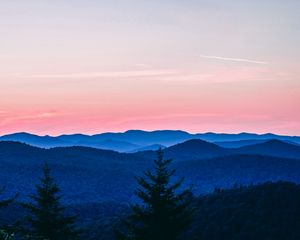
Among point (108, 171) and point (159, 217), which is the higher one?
point (159, 217)

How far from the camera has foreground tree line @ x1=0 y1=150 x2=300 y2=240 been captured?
1880cm

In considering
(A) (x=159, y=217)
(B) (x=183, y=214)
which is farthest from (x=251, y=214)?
(A) (x=159, y=217)

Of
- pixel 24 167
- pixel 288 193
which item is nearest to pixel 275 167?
pixel 24 167

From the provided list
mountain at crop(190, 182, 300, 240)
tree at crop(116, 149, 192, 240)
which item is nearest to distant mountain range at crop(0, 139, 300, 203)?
mountain at crop(190, 182, 300, 240)

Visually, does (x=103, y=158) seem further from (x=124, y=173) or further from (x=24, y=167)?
(x=24, y=167)

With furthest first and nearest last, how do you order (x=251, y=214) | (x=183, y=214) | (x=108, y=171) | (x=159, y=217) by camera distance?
(x=108, y=171)
(x=251, y=214)
(x=183, y=214)
(x=159, y=217)

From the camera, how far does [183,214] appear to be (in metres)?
19.1

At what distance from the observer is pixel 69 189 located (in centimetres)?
14600

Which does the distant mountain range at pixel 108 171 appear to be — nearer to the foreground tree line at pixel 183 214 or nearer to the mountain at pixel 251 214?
the mountain at pixel 251 214

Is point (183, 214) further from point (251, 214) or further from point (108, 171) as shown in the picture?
point (108, 171)

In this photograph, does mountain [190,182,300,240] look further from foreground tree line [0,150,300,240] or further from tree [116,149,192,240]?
tree [116,149,192,240]

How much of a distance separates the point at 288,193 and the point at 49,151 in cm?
13949

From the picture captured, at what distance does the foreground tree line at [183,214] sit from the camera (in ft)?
61.7

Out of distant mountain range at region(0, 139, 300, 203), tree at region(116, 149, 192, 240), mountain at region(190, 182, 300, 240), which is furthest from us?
distant mountain range at region(0, 139, 300, 203)
